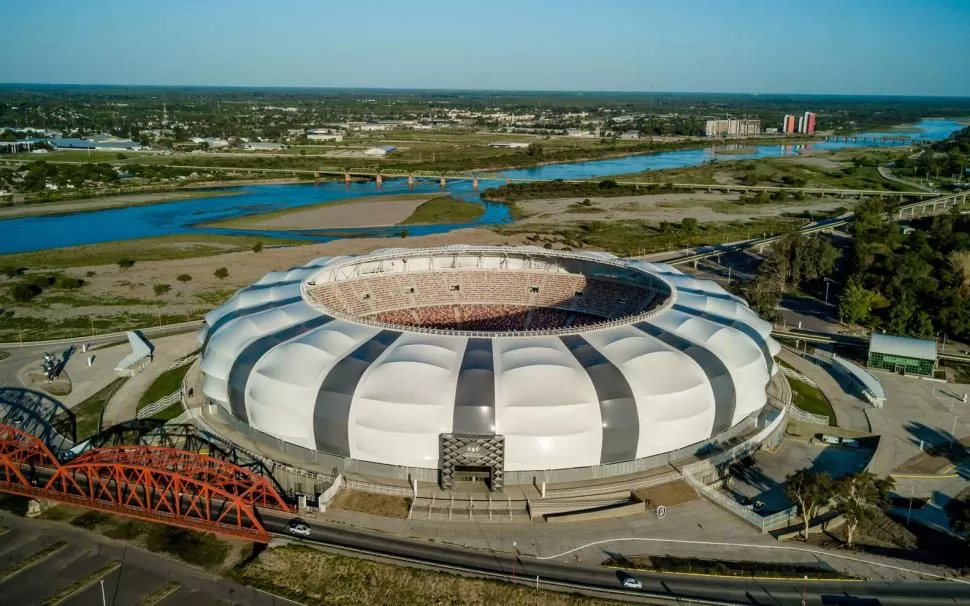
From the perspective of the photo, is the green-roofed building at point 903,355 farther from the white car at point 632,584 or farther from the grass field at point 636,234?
the grass field at point 636,234

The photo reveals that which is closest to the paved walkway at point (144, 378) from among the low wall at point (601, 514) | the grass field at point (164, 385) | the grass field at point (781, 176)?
the grass field at point (164, 385)

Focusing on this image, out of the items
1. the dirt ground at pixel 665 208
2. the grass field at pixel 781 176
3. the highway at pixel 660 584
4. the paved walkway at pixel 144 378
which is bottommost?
the highway at pixel 660 584

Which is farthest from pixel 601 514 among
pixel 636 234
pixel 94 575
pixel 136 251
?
pixel 136 251

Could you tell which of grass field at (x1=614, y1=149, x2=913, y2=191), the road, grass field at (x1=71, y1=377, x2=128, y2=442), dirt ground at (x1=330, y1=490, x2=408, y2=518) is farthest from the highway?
the road

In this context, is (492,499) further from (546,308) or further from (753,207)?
(753,207)

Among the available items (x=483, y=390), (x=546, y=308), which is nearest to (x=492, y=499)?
(x=483, y=390)

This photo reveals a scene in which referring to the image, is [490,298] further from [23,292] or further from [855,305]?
[23,292]

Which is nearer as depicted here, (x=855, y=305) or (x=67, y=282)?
(x=855, y=305)
